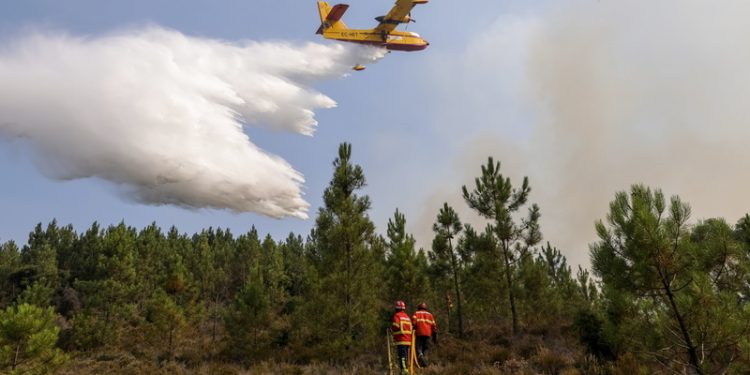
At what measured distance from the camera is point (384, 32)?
32531mm

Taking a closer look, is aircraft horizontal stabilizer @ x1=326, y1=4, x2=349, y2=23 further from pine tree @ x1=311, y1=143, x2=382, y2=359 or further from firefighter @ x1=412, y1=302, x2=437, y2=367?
firefighter @ x1=412, y1=302, x2=437, y2=367

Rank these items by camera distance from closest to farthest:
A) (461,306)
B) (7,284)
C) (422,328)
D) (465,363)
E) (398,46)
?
(422,328) < (465,363) < (461,306) < (398,46) < (7,284)

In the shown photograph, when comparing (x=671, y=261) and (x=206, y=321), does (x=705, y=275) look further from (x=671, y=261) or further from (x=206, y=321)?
(x=206, y=321)

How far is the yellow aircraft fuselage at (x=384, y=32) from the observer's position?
31.5m

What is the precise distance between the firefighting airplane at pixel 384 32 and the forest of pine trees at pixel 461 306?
1564cm

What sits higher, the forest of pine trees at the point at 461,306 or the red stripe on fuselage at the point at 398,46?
the red stripe on fuselage at the point at 398,46

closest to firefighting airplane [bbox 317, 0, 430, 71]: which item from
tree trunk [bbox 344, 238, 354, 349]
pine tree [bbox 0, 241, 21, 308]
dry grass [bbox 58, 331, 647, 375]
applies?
tree trunk [bbox 344, 238, 354, 349]

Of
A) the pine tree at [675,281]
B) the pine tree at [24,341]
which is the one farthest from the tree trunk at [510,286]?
the pine tree at [24,341]

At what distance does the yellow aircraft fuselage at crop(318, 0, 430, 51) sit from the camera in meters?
31.5

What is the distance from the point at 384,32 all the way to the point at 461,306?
70.7 ft

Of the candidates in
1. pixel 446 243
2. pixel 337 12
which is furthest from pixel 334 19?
pixel 446 243

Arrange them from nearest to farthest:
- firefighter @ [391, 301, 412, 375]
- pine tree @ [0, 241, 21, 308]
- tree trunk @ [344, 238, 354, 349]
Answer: firefighter @ [391, 301, 412, 375] < tree trunk @ [344, 238, 354, 349] < pine tree @ [0, 241, 21, 308]

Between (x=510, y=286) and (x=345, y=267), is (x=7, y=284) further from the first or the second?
(x=510, y=286)

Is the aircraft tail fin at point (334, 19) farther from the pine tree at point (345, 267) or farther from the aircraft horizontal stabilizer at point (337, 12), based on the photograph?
the pine tree at point (345, 267)
